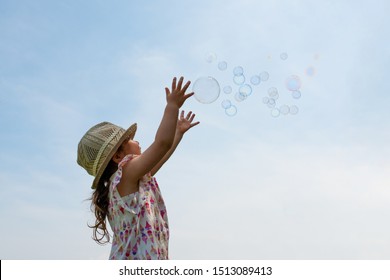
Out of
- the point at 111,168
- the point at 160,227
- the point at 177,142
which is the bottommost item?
the point at 160,227

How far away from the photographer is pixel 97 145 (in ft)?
18.8

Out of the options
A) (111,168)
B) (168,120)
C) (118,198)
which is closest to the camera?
(168,120)

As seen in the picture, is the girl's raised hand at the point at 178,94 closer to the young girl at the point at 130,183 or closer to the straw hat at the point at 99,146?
the young girl at the point at 130,183

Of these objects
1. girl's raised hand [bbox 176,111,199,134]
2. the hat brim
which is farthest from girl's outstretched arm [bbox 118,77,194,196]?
girl's raised hand [bbox 176,111,199,134]

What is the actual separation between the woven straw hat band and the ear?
144mm

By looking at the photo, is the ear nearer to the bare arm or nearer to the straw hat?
the straw hat

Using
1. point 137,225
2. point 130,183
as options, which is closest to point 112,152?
point 130,183

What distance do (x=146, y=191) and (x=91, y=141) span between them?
101 centimetres

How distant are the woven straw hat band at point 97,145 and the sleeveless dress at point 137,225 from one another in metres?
0.37

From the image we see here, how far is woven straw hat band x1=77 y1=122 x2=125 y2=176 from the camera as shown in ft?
18.6
